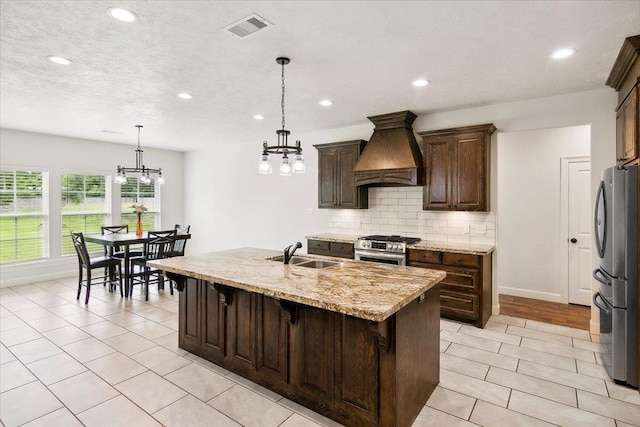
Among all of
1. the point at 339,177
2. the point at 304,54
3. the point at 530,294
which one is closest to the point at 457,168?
the point at 339,177

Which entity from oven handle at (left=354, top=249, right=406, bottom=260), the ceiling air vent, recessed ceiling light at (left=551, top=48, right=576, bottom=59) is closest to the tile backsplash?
oven handle at (left=354, top=249, right=406, bottom=260)

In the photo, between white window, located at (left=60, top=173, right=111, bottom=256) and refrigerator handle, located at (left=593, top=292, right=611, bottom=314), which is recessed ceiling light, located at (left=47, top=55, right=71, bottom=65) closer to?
white window, located at (left=60, top=173, right=111, bottom=256)

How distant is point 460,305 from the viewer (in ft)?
13.4

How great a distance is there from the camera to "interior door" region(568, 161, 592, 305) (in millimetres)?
4834

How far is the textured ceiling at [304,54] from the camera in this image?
2205 mm

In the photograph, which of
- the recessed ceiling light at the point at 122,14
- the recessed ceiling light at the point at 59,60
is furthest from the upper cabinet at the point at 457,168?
the recessed ceiling light at the point at 59,60

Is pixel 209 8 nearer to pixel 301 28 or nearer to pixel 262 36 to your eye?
pixel 262 36

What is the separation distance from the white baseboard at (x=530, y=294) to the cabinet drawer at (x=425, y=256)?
217 centimetres

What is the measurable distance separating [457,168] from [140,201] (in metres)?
6.63

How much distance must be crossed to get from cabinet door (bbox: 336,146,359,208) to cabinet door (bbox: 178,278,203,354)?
2691 mm

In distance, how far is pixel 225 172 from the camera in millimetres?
7488

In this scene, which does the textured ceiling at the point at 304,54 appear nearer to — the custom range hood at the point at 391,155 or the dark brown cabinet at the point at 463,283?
the custom range hood at the point at 391,155

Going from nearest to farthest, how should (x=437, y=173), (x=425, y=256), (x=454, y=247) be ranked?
(x=454, y=247) → (x=425, y=256) → (x=437, y=173)

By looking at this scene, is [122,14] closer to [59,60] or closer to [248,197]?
[59,60]
